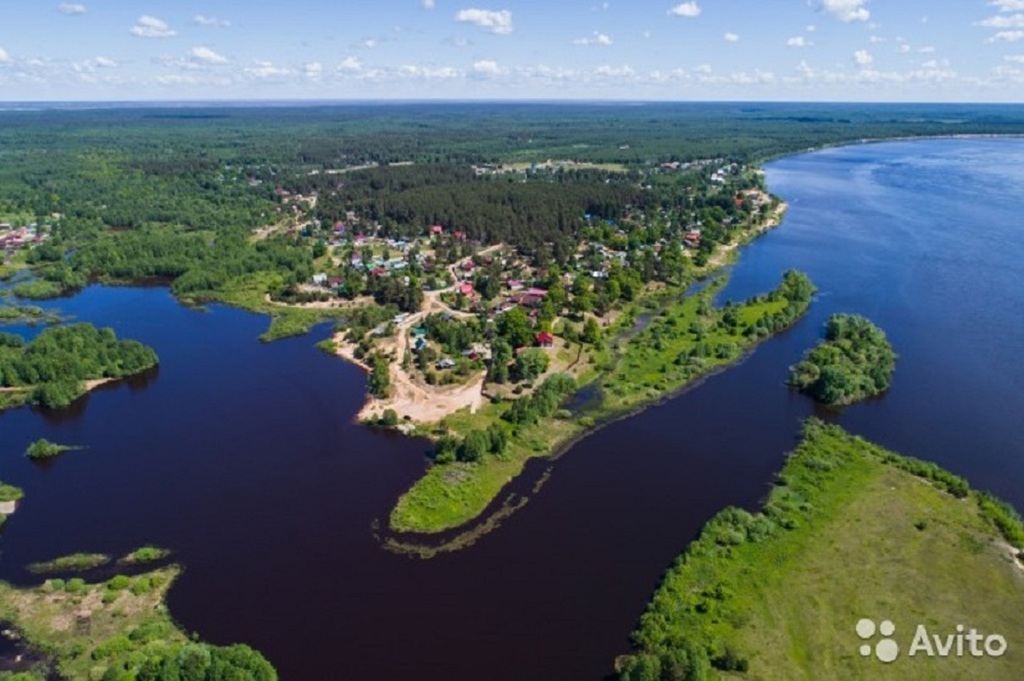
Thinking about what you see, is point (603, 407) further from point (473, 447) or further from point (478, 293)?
point (478, 293)

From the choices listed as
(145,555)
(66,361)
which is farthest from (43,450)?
(145,555)

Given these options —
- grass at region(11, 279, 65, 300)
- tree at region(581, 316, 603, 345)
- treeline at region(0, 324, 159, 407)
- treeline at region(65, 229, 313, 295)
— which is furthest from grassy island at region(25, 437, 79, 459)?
grass at region(11, 279, 65, 300)

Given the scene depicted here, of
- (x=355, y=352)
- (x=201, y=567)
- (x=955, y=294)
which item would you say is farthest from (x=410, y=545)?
(x=955, y=294)

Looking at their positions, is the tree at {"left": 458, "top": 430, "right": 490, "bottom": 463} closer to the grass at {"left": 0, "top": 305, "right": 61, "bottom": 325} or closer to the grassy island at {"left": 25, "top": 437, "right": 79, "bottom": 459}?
the grassy island at {"left": 25, "top": 437, "right": 79, "bottom": 459}

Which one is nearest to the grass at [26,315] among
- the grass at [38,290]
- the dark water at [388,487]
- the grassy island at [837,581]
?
the grass at [38,290]

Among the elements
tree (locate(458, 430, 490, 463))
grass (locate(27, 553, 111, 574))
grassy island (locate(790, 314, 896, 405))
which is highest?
grassy island (locate(790, 314, 896, 405))

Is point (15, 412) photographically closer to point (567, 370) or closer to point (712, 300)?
point (567, 370)
